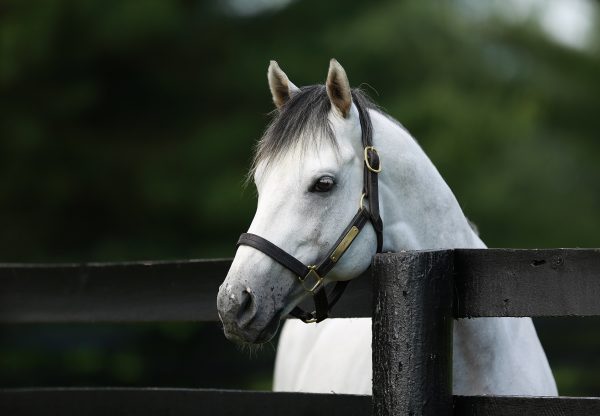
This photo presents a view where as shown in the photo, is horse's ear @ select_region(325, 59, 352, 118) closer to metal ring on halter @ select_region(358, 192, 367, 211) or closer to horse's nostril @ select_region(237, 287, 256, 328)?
metal ring on halter @ select_region(358, 192, 367, 211)

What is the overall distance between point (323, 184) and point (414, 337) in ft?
2.47

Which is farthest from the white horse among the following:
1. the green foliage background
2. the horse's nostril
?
the green foliage background

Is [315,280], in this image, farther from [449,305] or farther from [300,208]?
[449,305]

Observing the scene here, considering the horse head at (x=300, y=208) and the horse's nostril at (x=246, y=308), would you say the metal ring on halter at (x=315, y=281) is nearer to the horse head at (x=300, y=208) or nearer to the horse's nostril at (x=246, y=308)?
the horse head at (x=300, y=208)

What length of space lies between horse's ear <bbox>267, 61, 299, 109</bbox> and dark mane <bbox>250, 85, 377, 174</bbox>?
0.42 feet

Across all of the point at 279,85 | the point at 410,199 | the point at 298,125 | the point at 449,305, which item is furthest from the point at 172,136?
the point at 449,305

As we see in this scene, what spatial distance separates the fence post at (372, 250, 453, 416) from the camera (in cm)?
249

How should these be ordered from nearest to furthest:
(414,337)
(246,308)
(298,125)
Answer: (414,337), (246,308), (298,125)

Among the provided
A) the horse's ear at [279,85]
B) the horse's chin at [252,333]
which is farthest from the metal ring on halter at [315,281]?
the horse's ear at [279,85]

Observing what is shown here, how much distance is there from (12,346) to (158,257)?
1.74 meters

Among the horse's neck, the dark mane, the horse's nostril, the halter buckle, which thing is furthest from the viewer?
the horse's neck

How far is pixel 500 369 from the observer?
3.34 metres

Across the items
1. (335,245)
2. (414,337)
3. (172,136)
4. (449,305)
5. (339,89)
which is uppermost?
(172,136)

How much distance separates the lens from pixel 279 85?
348 centimetres
